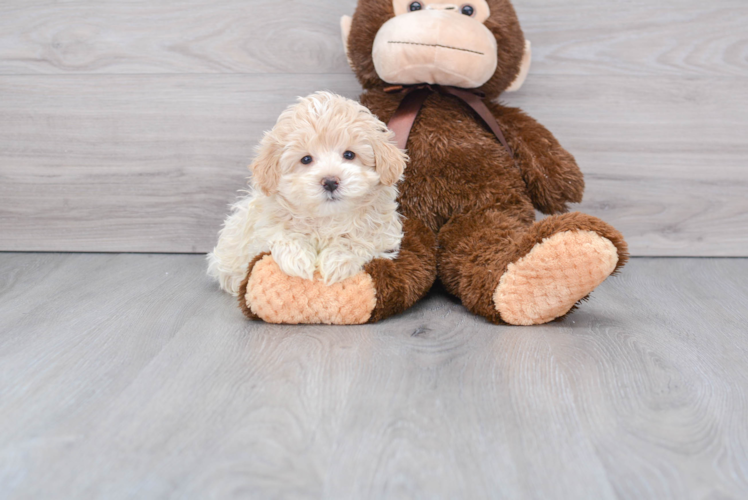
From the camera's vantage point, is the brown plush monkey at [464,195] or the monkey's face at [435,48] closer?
the brown plush monkey at [464,195]

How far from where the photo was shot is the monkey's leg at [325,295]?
910mm

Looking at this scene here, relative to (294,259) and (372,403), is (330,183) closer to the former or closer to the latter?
(294,259)

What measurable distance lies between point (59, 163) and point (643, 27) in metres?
1.27

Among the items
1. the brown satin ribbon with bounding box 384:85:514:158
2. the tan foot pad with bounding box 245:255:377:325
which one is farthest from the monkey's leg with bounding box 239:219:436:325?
the brown satin ribbon with bounding box 384:85:514:158

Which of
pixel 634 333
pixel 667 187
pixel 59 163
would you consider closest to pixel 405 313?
pixel 634 333

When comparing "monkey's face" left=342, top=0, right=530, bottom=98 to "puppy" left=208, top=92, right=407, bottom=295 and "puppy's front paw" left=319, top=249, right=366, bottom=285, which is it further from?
"puppy's front paw" left=319, top=249, right=366, bottom=285

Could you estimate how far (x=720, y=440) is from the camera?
2.05 ft

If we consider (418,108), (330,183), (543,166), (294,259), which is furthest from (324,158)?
(543,166)

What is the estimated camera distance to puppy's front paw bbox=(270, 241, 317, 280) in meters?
0.90

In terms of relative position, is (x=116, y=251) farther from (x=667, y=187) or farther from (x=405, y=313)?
(x=667, y=187)

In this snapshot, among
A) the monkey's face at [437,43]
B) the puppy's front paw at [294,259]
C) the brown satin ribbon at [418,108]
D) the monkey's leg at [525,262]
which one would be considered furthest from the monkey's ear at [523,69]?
the puppy's front paw at [294,259]

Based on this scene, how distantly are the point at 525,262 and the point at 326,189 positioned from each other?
303mm

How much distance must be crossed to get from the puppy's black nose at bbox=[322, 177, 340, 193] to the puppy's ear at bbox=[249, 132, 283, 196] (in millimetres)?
79

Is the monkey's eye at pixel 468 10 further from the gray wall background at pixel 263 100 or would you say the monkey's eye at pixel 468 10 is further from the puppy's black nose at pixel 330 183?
the puppy's black nose at pixel 330 183
